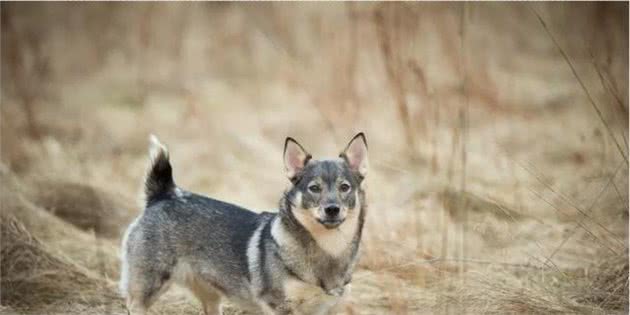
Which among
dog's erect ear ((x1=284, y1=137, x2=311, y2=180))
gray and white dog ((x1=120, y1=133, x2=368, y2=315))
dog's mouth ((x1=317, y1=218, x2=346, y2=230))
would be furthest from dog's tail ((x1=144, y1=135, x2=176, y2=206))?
dog's mouth ((x1=317, y1=218, x2=346, y2=230))

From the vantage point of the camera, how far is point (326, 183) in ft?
15.9

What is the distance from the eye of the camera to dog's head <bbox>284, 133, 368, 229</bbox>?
4.76 metres

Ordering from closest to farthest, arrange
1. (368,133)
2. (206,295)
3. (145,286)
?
(145,286)
(206,295)
(368,133)

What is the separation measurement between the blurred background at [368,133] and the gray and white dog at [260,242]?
49 cm

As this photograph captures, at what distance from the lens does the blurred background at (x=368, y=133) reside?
5.79 m

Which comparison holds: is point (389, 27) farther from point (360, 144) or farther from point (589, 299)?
point (589, 299)

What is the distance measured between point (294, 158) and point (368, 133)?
5181mm

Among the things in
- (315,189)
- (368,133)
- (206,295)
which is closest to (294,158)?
(315,189)

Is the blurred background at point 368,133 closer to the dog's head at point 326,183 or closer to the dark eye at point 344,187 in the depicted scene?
the dog's head at point 326,183

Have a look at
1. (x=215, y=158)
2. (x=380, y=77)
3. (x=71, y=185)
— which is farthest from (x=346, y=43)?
(x=71, y=185)

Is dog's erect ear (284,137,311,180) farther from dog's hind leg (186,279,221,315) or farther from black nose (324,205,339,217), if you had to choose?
dog's hind leg (186,279,221,315)

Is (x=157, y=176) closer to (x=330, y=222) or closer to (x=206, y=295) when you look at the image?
(x=206, y=295)

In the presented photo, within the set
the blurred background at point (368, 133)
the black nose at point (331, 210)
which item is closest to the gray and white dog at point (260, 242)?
the black nose at point (331, 210)

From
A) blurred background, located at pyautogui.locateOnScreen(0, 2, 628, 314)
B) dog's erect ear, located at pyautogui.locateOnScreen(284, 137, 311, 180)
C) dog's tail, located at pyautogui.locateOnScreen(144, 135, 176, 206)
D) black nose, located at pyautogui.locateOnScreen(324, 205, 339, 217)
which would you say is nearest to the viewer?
black nose, located at pyautogui.locateOnScreen(324, 205, 339, 217)
